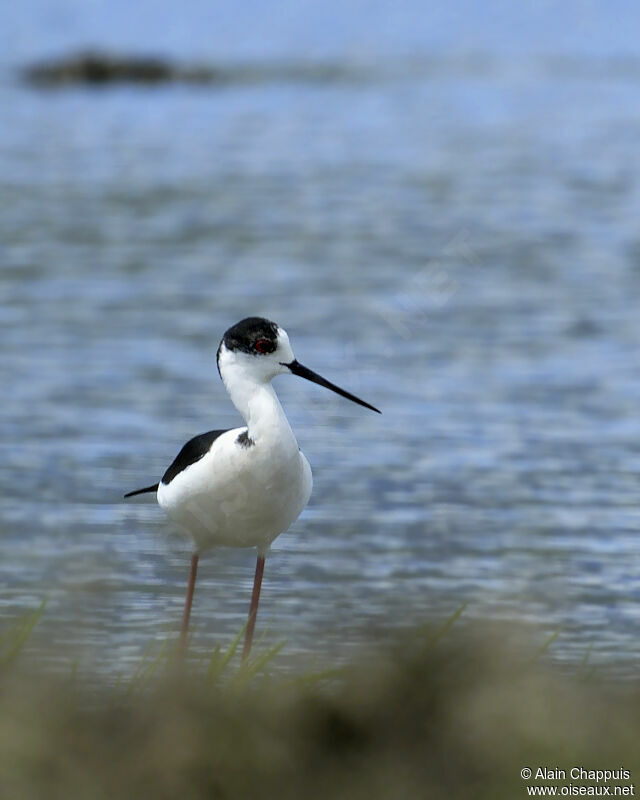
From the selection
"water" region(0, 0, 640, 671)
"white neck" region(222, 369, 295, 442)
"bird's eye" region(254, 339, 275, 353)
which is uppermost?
"bird's eye" region(254, 339, 275, 353)

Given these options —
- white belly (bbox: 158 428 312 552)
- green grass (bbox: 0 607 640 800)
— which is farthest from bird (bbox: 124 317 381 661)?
green grass (bbox: 0 607 640 800)

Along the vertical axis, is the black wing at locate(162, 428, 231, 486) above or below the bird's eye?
below

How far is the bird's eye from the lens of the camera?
733 centimetres

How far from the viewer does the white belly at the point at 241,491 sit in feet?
23.6

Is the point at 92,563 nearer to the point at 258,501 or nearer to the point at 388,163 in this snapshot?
the point at 258,501

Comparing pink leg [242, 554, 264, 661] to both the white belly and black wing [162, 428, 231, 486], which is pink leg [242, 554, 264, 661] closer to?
the white belly

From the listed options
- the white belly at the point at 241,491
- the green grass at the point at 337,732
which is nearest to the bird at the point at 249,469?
the white belly at the point at 241,491

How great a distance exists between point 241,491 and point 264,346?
1.72 ft

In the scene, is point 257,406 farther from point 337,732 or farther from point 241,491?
point 337,732

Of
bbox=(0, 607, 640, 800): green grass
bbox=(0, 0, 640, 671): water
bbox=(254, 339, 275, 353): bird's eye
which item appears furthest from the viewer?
bbox=(0, 0, 640, 671): water

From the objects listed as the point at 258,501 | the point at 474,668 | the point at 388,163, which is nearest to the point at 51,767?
the point at 474,668

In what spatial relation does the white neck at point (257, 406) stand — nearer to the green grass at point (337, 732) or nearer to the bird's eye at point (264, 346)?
the bird's eye at point (264, 346)

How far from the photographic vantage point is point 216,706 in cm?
526

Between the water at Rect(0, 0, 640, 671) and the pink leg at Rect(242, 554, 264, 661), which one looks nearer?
the pink leg at Rect(242, 554, 264, 661)
